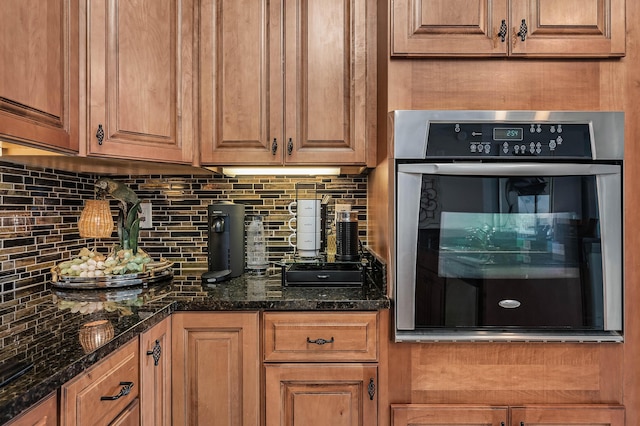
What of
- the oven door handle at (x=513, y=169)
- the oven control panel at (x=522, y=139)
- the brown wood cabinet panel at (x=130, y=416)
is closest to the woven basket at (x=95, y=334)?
the brown wood cabinet panel at (x=130, y=416)

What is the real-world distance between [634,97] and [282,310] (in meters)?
1.42

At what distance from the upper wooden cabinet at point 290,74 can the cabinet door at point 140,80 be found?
85 mm

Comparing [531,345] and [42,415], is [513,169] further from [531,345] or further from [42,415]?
[42,415]

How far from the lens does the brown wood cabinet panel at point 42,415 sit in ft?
2.44

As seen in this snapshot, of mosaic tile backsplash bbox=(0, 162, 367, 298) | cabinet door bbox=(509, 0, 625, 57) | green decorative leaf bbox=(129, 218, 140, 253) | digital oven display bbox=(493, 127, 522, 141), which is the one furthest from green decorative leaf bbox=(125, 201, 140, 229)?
cabinet door bbox=(509, 0, 625, 57)

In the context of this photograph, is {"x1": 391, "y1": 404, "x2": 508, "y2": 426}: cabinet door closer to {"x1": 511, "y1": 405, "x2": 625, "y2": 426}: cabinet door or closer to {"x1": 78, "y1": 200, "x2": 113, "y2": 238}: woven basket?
{"x1": 511, "y1": 405, "x2": 625, "y2": 426}: cabinet door

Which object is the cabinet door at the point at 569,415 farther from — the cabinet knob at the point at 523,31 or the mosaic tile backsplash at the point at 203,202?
the cabinet knob at the point at 523,31

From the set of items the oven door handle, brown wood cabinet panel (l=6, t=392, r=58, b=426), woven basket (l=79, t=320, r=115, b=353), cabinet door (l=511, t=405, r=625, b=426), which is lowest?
cabinet door (l=511, t=405, r=625, b=426)

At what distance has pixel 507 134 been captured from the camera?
4.51 ft

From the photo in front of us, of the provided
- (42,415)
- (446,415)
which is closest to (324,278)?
(446,415)

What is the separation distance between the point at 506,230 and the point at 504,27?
27.6 inches

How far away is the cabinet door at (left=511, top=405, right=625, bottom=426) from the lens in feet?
4.50

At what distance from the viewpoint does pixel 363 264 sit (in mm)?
1625

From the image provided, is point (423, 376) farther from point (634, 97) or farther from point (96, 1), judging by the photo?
point (96, 1)
